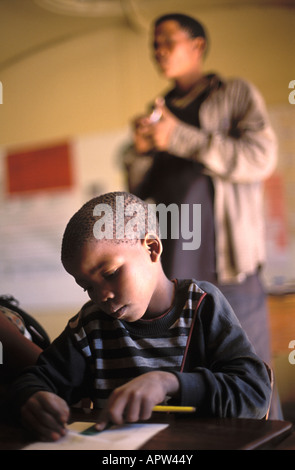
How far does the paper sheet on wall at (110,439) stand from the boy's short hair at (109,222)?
0.20 m

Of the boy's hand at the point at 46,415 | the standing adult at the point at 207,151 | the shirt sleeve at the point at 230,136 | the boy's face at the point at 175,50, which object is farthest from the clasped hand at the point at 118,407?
the boy's face at the point at 175,50

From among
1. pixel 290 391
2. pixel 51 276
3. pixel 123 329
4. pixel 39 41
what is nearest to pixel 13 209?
pixel 51 276

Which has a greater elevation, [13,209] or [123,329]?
[13,209]

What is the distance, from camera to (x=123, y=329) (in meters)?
0.64

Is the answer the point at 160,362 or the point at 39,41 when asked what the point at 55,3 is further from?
the point at 160,362

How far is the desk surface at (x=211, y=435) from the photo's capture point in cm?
46

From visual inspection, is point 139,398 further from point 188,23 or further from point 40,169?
point 40,169

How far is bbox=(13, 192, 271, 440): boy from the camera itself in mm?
543

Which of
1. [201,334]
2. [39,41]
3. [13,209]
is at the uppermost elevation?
[39,41]

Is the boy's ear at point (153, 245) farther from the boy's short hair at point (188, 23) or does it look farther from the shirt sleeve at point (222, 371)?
the boy's short hair at point (188, 23)

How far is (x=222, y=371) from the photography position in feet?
1.88

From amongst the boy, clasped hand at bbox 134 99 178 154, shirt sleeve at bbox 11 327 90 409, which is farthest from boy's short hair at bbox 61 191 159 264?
clasped hand at bbox 134 99 178 154

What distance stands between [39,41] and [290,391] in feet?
2.23

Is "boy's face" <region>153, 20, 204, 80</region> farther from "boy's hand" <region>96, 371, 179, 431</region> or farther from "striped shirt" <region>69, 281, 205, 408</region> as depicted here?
"boy's hand" <region>96, 371, 179, 431</region>
